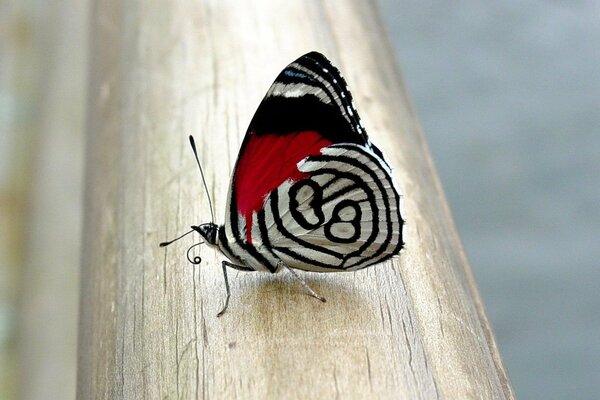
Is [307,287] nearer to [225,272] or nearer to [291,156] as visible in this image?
[225,272]

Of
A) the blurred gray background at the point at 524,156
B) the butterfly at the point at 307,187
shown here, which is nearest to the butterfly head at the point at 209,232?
the butterfly at the point at 307,187

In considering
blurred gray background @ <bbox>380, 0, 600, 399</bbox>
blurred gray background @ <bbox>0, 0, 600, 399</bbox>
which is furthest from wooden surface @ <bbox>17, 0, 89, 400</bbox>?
blurred gray background @ <bbox>380, 0, 600, 399</bbox>

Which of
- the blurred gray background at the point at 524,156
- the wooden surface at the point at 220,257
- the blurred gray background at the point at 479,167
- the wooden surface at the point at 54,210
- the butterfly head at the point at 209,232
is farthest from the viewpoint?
the blurred gray background at the point at 524,156

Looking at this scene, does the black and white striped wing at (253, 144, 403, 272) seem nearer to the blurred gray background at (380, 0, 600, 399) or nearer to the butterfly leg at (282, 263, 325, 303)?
the butterfly leg at (282, 263, 325, 303)

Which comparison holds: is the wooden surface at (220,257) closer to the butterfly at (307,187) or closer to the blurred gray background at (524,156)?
the butterfly at (307,187)

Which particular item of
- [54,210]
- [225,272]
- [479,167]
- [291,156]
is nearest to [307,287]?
[225,272]
